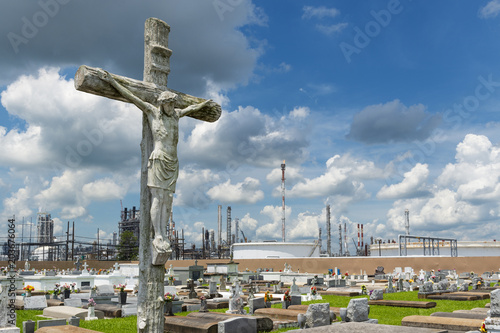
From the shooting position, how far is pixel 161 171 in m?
5.89

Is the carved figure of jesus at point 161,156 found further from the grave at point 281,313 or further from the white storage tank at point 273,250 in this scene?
the white storage tank at point 273,250

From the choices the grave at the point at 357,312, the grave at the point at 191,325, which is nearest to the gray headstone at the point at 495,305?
the grave at the point at 357,312

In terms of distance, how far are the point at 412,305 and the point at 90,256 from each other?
221ft

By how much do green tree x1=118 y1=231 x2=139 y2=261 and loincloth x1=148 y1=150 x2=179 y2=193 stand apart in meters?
68.7

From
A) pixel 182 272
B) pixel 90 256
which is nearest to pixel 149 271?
pixel 182 272

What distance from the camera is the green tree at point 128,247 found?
235 feet

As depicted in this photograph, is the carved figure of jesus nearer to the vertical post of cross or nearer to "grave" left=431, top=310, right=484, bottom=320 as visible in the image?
the vertical post of cross

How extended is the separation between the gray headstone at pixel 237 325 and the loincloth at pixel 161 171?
5371 millimetres

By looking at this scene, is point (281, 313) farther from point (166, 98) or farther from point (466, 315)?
point (166, 98)

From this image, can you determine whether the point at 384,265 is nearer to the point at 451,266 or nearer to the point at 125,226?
the point at 451,266

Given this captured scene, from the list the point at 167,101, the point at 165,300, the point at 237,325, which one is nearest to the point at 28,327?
the point at 165,300

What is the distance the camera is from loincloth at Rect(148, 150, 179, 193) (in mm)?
5863

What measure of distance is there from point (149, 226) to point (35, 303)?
15522 mm

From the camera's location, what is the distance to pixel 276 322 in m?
13.1
